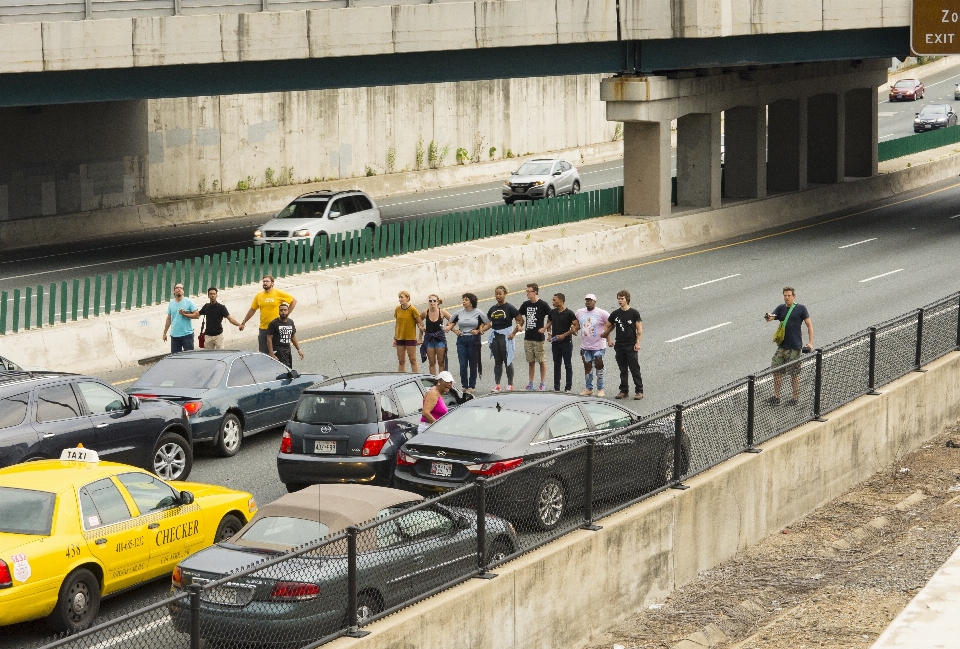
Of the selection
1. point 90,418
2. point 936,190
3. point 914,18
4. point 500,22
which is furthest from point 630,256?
point 90,418

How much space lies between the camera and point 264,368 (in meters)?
19.6

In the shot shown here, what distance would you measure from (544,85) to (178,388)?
4639 centimetres

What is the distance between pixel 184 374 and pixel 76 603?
7.04 metres

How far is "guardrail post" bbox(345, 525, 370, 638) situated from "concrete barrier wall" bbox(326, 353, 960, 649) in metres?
0.11

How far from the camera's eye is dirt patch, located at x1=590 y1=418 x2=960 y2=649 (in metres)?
13.8

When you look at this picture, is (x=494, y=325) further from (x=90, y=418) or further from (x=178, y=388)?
(x=90, y=418)

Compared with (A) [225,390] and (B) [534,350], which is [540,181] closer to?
(B) [534,350]

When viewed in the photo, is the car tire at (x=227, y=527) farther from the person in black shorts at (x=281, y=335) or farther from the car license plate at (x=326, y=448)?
the person in black shorts at (x=281, y=335)

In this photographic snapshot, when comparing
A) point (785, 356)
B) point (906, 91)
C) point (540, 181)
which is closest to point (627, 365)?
point (785, 356)

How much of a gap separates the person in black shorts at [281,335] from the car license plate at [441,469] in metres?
8.12

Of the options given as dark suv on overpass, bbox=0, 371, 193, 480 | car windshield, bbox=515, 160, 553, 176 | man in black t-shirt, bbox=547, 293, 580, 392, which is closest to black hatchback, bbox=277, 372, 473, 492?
dark suv on overpass, bbox=0, 371, 193, 480

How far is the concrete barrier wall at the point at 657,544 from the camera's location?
1193 centimetres

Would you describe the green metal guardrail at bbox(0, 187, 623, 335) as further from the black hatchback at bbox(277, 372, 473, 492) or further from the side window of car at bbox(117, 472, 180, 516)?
the side window of car at bbox(117, 472, 180, 516)

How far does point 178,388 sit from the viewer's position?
1862 centimetres
